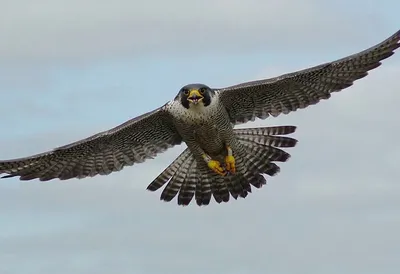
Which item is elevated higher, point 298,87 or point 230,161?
point 298,87

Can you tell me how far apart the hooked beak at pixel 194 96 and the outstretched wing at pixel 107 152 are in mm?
1058

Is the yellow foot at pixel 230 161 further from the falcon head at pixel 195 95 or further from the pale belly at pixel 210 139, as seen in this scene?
the falcon head at pixel 195 95

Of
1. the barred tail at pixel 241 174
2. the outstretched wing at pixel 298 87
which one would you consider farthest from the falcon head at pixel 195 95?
the barred tail at pixel 241 174

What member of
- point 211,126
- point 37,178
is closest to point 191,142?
point 211,126

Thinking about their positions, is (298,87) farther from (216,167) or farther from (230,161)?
(216,167)

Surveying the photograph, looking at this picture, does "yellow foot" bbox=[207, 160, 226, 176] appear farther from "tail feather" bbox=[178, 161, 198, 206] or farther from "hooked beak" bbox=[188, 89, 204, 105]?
"hooked beak" bbox=[188, 89, 204, 105]

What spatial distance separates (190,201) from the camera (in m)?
29.8

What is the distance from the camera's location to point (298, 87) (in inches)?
1127

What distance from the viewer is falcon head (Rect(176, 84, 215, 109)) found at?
2752 cm

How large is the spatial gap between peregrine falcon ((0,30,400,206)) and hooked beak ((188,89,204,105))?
0.05 ft

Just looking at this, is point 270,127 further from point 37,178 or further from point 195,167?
point 37,178

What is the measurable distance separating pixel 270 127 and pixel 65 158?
3360mm

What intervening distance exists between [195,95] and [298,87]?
6.49ft

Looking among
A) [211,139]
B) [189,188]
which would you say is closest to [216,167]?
[211,139]
